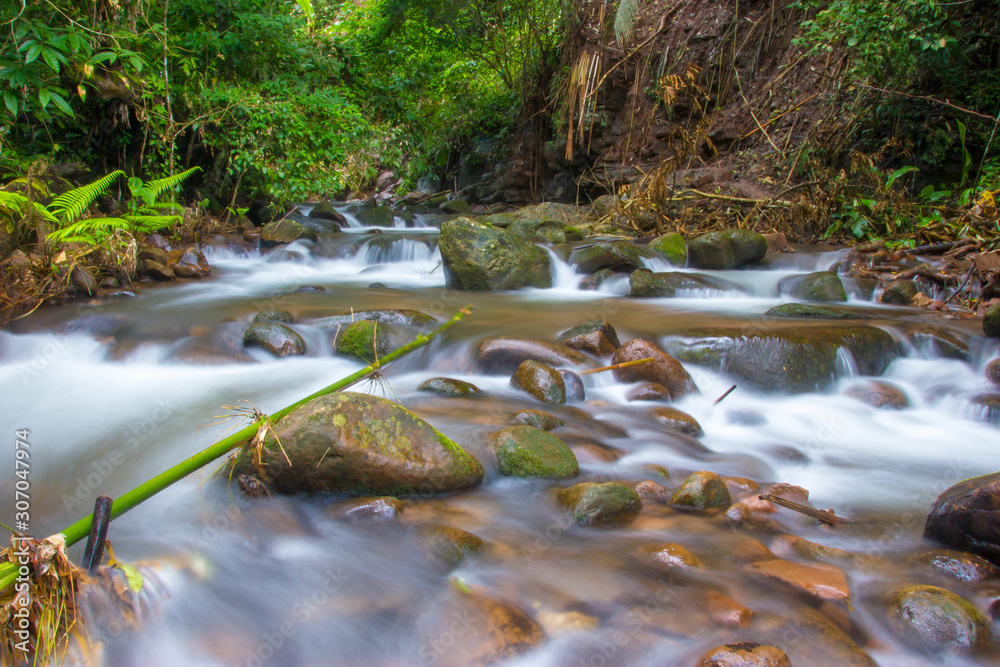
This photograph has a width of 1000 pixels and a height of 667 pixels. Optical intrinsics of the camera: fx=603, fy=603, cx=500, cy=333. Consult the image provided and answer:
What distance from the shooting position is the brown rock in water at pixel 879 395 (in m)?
4.25

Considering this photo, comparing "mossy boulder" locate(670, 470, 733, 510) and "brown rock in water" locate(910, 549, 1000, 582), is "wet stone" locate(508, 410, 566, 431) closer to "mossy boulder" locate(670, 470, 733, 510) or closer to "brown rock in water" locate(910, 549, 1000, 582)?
"mossy boulder" locate(670, 470, 733, 510)

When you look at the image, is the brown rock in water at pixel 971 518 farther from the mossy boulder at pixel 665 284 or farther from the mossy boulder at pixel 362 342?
the mossy boulder at pixel 665 284

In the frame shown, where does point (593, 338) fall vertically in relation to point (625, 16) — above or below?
below

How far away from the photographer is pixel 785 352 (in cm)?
449

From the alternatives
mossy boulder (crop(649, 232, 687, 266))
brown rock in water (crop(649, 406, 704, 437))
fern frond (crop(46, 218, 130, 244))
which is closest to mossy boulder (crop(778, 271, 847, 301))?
mossy boulder (crop(649, 232, 687, 266))

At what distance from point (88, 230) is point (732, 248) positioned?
293 inches

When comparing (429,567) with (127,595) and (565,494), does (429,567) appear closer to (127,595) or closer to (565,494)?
(565,494)

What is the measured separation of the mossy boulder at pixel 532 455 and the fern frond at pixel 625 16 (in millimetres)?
10223

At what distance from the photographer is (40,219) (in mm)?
5852

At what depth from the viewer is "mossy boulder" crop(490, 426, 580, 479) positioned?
2971 millimetres

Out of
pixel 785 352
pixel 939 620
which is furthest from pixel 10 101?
pixel 939 620


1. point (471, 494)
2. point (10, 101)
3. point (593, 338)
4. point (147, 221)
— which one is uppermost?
point (10, 101)

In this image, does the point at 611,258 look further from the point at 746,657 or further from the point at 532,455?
the point at 746,657

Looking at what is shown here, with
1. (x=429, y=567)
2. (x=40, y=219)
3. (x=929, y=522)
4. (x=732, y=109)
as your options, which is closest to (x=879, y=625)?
(x=929, y=522)
